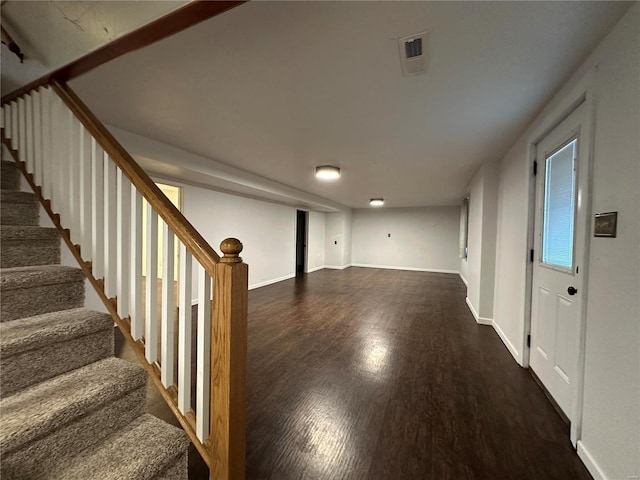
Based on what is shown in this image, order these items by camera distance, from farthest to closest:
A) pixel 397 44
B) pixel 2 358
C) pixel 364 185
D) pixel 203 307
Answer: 1. pixel 364 185
2. pixel 397 44
3. pixel 203 307
4. pixel 2 358

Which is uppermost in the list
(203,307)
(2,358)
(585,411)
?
(203,307)

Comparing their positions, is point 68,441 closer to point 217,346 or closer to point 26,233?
point 217,346

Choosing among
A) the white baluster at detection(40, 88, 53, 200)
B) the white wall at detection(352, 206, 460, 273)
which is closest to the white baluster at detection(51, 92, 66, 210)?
the white baluster at detection(40, 88, 53, 200)

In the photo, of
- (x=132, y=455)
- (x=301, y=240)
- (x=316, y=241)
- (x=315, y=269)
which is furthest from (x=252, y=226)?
(x=132, y=455)

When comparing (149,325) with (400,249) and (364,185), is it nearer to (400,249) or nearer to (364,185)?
(364,185)

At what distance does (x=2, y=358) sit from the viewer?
38.8 inches

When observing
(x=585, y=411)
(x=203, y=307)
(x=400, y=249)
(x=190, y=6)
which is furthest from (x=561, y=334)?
(x=400, y=249)

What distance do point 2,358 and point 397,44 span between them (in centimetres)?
226

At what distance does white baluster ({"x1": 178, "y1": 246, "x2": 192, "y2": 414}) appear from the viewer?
1128 millimetres

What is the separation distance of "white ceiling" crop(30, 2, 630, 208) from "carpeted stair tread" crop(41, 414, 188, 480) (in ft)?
6.28

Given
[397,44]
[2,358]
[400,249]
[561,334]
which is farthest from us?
[400,249]

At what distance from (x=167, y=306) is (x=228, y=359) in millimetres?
419

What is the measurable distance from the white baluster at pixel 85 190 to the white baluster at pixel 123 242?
29cm

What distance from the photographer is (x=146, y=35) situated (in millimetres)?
1187
